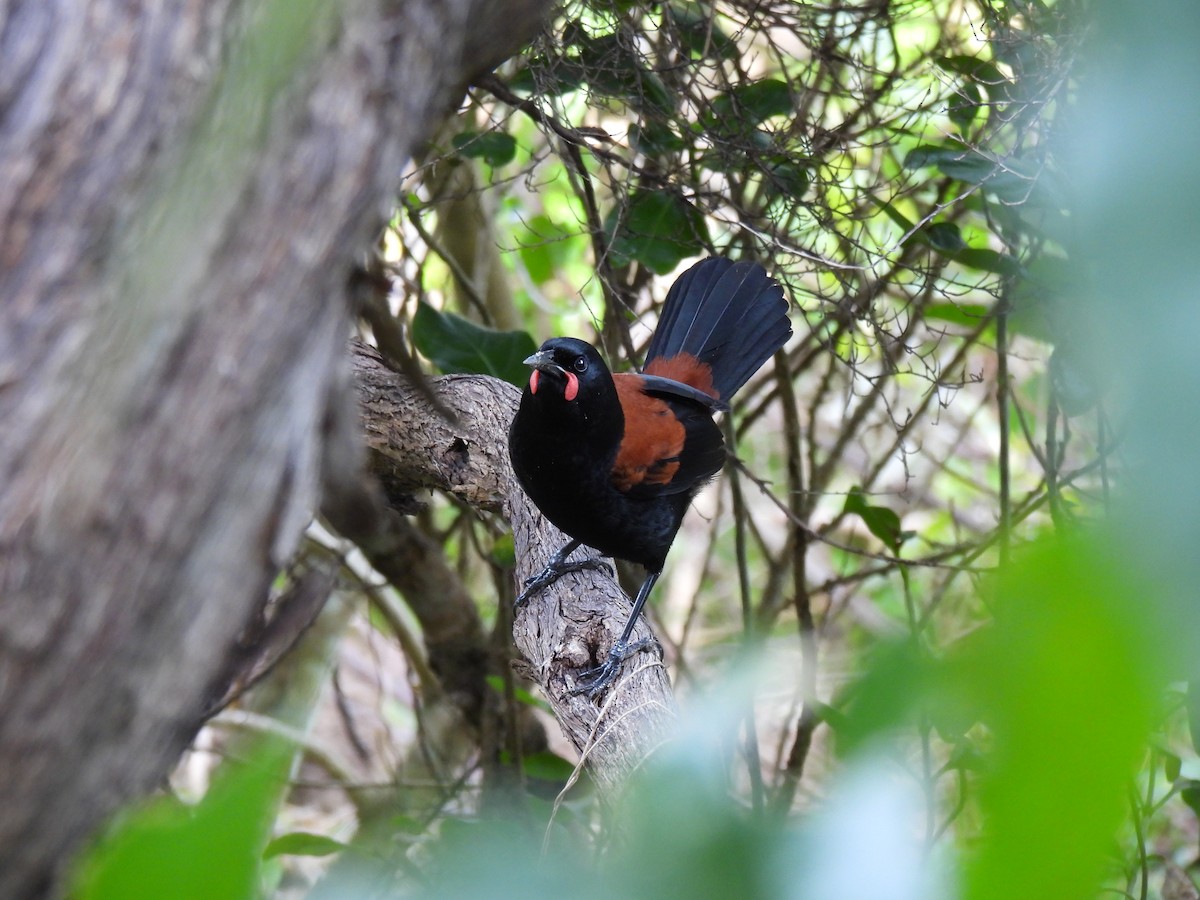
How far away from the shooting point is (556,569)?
291 cm

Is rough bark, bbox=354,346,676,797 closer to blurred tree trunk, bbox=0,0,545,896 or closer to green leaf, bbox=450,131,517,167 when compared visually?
green leaf, bbox=450,131,517,167

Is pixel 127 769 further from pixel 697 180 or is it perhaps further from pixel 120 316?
pixel 697 180

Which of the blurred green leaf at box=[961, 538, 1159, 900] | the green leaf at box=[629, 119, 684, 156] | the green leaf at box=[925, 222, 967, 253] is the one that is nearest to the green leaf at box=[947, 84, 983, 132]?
the green leaf at box=[925, 222, 967, 253]

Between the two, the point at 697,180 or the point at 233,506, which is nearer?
the point at 233,506

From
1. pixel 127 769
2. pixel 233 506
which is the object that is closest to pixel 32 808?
pixel 127 769

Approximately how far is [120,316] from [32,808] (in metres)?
0.39

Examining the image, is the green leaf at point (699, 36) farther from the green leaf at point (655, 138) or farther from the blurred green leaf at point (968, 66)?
the blurred green leaf at point (968, 66)

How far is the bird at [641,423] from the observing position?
278 cm

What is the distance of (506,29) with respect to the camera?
4.27ft

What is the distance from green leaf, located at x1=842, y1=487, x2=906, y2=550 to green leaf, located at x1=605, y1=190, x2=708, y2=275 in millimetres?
936

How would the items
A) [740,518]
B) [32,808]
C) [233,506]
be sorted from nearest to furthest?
[32,808] → [233,506] → [740,518]

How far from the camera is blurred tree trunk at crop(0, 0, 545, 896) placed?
83 centimetres

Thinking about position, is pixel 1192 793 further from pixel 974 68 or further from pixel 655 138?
pixel 655 138

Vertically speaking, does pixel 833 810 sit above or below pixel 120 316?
below
